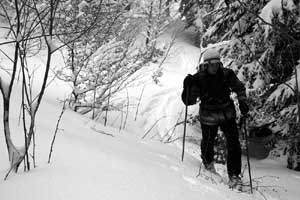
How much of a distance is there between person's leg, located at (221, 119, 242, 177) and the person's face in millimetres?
601

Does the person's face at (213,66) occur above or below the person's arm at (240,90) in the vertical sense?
above

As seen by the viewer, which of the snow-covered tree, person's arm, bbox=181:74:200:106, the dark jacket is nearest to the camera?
the dark jacket

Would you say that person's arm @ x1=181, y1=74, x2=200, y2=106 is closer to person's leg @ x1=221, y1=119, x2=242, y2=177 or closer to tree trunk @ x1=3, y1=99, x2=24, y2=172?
person's leg @ x1=221, y1=119, x2=242, y2=177

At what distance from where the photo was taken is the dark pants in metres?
3.75

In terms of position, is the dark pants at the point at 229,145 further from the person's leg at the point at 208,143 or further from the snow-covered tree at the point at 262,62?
the snow-covered tree at the point at 262,62

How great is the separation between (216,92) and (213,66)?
304 mm

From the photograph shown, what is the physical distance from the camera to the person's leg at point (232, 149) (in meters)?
3.73

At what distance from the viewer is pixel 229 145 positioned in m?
3.85

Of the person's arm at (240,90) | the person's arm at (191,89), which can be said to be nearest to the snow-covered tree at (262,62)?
the person's arm at (240,90)

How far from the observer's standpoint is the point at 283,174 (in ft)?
17.1

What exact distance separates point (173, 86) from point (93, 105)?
7.97m

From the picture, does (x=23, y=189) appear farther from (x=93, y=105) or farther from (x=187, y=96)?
(x=93, y=105)

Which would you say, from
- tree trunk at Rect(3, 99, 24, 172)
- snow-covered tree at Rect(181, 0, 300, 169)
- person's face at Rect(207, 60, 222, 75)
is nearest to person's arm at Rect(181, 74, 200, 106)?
person's face at Rect(207, 60, 222, 75)

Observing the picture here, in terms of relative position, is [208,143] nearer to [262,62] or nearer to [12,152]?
[262,62]
